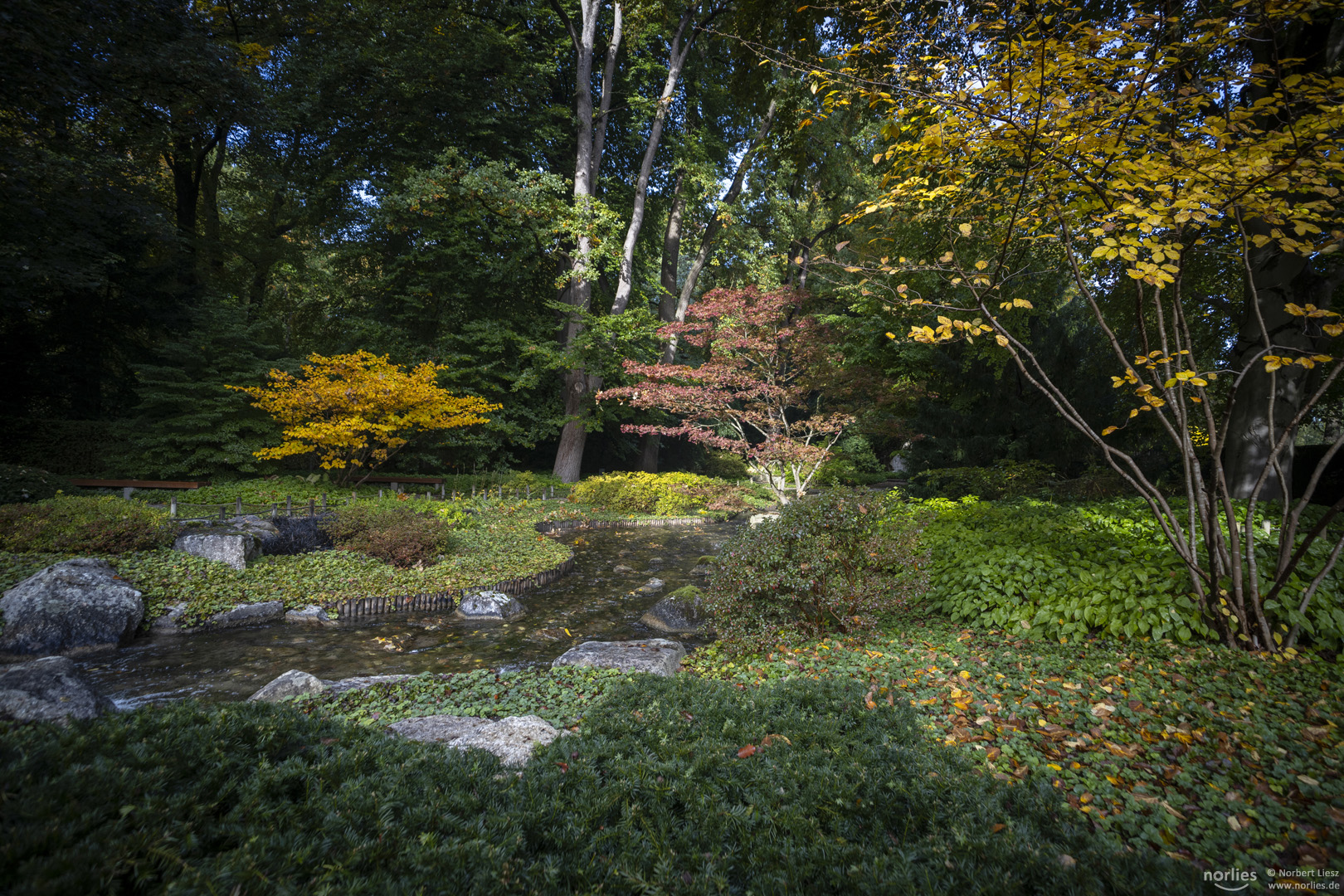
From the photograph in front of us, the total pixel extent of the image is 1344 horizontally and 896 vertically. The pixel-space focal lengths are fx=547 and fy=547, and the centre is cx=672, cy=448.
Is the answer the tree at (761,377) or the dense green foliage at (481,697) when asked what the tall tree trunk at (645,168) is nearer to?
the tree at (761,377)

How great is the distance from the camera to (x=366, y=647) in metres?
5.66

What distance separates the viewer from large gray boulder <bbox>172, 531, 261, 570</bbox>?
7.04 metres

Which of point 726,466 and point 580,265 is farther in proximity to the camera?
point 726,466

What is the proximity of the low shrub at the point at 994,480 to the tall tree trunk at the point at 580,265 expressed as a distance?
30.6 ft

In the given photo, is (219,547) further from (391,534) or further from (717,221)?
(717,221)

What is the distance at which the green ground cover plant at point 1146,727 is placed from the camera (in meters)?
2.29

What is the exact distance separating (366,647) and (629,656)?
2.89 m

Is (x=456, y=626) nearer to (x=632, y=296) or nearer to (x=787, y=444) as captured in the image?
(x=787, y=444)

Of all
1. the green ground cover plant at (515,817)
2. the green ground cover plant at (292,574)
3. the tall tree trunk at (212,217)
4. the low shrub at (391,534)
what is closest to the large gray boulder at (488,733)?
the green ground cover plant at (515,817)

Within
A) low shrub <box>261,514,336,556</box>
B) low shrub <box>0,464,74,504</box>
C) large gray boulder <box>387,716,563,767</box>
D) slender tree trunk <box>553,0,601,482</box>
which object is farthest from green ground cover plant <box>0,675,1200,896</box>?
slender tree trunk <box>553,0,601,482</box>

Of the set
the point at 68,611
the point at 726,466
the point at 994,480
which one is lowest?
the point at 726,466

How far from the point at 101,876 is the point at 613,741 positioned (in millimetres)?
1940

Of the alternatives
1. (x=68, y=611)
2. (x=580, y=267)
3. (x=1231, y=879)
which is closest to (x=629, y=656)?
(x=1231, y=879)

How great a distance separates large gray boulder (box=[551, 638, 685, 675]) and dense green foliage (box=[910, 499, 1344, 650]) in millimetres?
2738
